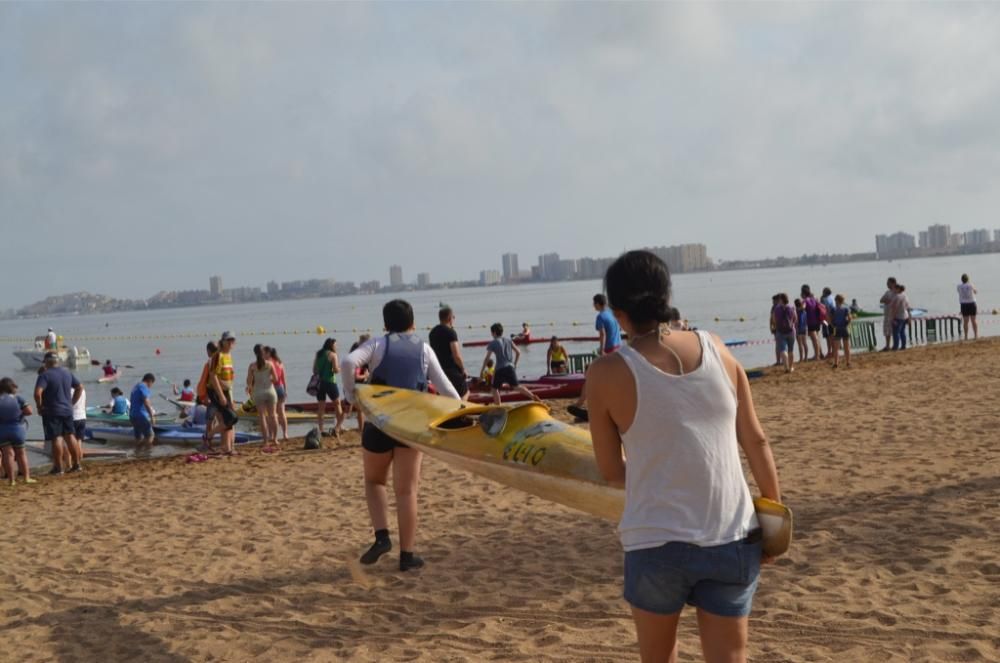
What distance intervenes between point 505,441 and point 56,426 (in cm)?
946

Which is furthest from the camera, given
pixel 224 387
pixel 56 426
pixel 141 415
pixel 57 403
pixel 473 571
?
pixel 141 415

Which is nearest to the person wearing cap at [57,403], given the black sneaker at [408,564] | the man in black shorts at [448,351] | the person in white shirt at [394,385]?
the man in black shorts at [448,351]

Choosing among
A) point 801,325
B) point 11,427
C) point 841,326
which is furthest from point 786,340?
point 11,427

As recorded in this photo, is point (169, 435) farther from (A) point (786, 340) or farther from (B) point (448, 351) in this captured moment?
(A) point (786, 340)

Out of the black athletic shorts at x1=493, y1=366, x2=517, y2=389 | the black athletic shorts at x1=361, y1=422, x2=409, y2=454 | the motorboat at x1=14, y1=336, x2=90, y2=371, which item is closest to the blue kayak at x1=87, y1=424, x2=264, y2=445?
the black athletic shorts at x1=493, y1=366, x2=517, y2=389

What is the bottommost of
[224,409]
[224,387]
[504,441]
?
[224,409]

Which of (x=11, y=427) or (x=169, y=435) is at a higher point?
(x=11, y=427)

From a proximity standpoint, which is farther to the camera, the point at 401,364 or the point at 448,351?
the point at 448,351

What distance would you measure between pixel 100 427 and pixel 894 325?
61.2ft

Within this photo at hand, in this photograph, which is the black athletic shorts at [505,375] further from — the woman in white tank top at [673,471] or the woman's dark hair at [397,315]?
the woman in white tank top at [673,471]

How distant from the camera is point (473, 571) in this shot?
600cm

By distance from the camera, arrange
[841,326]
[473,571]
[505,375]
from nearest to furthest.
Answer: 1. [473,571]
2. [505,375]
3. [841,326]

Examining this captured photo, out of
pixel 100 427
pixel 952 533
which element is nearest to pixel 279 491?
pixel 952 533

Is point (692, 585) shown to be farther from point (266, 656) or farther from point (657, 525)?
point (266, 656)
